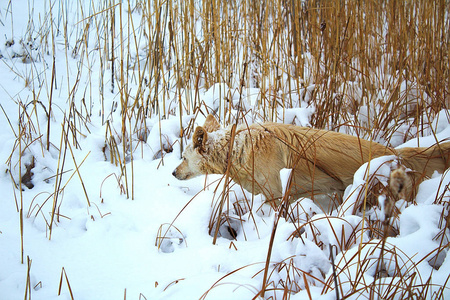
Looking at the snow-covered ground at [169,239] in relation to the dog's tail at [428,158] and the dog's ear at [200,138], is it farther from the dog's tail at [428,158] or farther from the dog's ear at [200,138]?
the dog's ear at [200,138]

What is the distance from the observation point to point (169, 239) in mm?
2359

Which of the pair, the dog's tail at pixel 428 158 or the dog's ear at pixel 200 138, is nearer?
the dog's tail at pixel 428 158

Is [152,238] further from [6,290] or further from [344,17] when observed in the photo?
[344,17]

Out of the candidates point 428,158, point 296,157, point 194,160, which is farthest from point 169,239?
point 428,158

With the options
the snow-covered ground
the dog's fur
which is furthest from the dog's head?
the snow-covered ground

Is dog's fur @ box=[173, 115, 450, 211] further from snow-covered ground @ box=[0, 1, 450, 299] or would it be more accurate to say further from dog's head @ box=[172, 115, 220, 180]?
snow-covered ground @ box=[0, 1, 450, 299]

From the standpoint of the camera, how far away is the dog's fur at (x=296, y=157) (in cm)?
231

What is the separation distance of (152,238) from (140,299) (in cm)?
64

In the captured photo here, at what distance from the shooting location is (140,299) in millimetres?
1774

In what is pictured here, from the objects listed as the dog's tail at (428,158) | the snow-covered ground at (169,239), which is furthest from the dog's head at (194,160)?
the dog's tail at (428,158)

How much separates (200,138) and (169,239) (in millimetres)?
890

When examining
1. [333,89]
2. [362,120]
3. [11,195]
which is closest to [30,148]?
[11,195]

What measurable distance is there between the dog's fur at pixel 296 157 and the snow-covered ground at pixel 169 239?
0.18 m

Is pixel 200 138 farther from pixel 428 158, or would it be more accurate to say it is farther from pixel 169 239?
pixel 428 158
